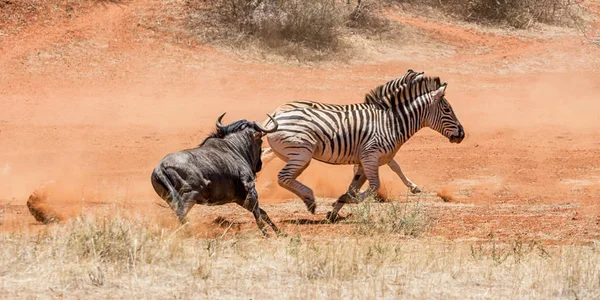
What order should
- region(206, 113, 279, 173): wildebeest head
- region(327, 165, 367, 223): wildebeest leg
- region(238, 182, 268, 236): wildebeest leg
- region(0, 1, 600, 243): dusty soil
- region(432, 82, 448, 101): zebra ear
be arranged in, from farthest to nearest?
1. region(432, 82, 448, 101): zebra ear
2. region(0, 1, 600, 243): dusty soil
3. region(327, 165, 367, 223): wildebeest leg
4. region(206, 113, 279, 173): wildebeest head
5. region(238, 182, 268, 236): wildebeest leg

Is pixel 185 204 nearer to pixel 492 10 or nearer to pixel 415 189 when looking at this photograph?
pixel 415 189

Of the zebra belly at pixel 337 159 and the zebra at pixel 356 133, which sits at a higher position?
the zebra at pixel 356 133

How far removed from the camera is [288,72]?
Answer: 1000 inches

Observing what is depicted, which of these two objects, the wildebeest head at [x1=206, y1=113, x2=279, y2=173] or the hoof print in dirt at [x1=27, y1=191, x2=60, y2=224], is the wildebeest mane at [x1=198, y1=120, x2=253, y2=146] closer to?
the wildebeest head at [x1=206, y1=113, x2=279, y2=173]

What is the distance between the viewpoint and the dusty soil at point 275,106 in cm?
1427

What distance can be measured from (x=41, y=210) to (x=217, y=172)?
7.18ft

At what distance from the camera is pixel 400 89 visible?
14.7 meters

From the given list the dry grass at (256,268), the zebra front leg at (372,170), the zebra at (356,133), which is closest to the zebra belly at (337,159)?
the zebra at (356,133)

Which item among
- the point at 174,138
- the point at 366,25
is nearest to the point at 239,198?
the point at 174,138

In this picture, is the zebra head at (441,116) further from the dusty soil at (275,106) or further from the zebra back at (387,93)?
the dusty soil at (275,106)

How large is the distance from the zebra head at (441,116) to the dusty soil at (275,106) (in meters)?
1.08

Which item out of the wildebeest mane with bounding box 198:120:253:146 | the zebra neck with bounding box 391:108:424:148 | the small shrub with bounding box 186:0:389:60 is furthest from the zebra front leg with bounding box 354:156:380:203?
the small shrub with bounding box 186:0:389:60

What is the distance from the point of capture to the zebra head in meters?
14.9

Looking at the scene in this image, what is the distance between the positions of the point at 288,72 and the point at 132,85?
13.1 ft
